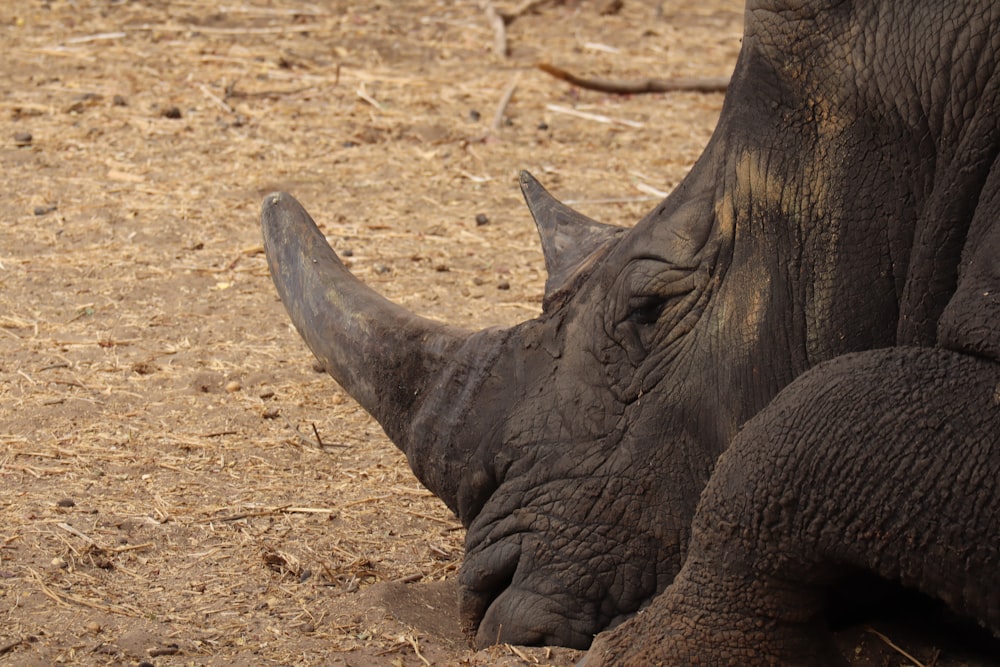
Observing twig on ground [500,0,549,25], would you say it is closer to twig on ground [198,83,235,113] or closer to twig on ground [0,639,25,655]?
twig on ground [198,83,235,113]

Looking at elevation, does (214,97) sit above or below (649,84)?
below

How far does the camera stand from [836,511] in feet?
9.00

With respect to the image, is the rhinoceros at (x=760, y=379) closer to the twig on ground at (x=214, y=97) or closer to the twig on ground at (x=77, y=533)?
the twig on ground at (x=77, y=533)

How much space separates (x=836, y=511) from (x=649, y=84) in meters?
7.12

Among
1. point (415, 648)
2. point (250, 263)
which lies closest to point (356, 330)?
point (415, 648)

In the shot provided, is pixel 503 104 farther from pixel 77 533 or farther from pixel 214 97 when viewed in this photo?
pixel 77 533

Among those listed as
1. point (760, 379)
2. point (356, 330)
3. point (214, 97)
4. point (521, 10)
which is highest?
point (760, 379)

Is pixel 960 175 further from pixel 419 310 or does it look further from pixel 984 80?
pixel 419 310

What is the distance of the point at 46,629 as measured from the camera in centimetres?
365

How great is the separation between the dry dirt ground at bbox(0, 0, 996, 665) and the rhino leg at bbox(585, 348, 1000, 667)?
0.37m

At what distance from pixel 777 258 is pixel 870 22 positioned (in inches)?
20.5

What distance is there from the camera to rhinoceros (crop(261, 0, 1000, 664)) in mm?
2729

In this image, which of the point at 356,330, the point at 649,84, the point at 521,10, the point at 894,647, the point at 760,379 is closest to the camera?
Answer: the point at 894,647

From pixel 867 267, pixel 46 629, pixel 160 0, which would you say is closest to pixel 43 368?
pixel 46 629
